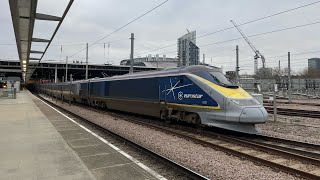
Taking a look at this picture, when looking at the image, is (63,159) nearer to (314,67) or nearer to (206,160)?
(206,160)

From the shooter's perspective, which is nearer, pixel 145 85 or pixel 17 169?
pixel 17 169

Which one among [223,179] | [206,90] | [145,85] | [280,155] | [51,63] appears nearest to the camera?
[223,179]

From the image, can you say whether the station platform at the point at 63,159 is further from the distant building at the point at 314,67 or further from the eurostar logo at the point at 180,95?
the distant building at the point at 314,67

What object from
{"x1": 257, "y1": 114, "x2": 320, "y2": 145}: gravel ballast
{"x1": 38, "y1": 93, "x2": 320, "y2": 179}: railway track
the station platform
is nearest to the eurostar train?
{"x1": 38, "y1": 93, "x2": 320, "y2": 179}: railway track

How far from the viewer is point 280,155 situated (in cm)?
858

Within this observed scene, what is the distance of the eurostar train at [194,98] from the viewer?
10.8 metres

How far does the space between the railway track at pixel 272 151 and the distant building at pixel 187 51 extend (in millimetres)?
19341

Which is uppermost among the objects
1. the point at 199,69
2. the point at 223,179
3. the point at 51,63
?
the point at 51,63

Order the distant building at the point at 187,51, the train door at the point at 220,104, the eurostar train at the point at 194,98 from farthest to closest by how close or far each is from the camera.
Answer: the distant building at the point at 187,51, the train door at the point at 220,104, the eurostar train at the point at 194,98

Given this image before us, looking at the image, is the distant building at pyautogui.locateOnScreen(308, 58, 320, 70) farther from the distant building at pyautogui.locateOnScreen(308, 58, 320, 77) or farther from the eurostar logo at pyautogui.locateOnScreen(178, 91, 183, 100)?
the eurostar logo at pyautogui.locateOnScreen(178, 91, 183, 100)

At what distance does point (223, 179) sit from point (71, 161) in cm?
368

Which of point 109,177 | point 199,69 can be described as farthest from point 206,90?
point 109,177

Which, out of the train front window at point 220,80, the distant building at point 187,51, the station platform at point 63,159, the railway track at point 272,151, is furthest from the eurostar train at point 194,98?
the distant building at point 187,51

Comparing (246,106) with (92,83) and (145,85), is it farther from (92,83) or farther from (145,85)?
(92,83)
